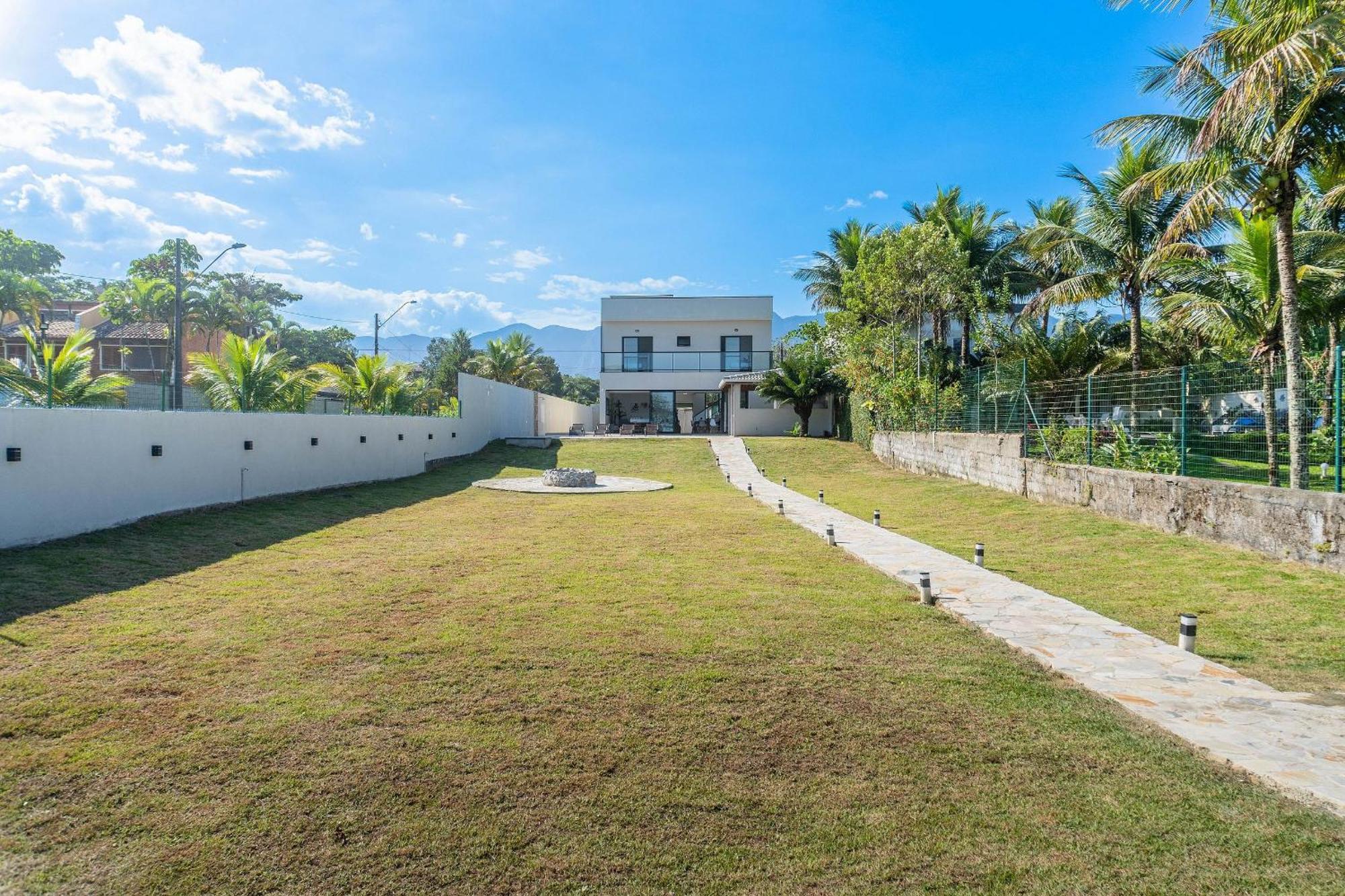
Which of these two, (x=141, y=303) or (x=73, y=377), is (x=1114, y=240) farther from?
(x=141, y=303)

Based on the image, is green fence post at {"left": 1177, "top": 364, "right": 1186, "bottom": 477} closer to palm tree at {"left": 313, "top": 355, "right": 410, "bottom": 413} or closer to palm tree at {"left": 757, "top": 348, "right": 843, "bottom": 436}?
palm tree at {"left": 313, "top": 355, "right": 410, "bottom": 413}

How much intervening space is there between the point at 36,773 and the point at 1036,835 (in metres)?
4.63

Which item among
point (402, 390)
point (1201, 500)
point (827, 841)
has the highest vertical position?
point (402, 390)

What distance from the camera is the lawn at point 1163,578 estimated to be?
5684 mm

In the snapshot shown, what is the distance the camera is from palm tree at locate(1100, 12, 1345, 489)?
8188 mm

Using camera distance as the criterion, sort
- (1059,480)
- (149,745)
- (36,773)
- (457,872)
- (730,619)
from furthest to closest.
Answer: (1059,480) < (730,619) < (149,745) < (36,773) < (457,872)

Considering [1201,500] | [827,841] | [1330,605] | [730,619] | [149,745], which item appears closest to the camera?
[827,841]

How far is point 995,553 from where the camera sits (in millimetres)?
10008

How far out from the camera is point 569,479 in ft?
59.7

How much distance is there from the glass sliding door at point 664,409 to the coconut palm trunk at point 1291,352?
3185 cm

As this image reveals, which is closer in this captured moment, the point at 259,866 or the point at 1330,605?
the point at 259,866

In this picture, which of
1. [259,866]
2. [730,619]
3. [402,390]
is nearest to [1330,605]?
[730,619]

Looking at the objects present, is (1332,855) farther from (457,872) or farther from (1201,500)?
(1201,500)

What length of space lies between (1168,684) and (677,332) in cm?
3750
